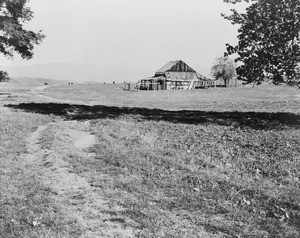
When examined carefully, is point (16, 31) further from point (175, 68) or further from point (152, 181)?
point (175, 68)

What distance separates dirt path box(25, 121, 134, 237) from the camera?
22.0 ft

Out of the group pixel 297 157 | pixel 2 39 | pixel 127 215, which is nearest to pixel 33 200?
pixel 127 215

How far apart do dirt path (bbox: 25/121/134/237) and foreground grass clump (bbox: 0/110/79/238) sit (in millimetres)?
259

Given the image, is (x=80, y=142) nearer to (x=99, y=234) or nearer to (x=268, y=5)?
(x=99, y=234)

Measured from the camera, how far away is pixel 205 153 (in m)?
12.9

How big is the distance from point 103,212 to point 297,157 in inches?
339

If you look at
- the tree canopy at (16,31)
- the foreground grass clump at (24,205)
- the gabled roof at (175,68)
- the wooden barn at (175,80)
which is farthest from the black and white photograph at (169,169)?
the gabled roof at (175,68)

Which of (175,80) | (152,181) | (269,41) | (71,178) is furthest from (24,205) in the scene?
(175,80)

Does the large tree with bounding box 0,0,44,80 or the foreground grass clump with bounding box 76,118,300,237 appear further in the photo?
the large tree with bounding box 0,0,44,80

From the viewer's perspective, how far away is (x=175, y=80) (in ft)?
241

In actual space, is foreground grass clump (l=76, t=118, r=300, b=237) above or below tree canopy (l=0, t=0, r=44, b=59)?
below

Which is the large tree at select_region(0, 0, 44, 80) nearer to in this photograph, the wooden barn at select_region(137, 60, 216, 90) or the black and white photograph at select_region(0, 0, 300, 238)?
the black and white photograph at select_region(0, 0, 300, 238)

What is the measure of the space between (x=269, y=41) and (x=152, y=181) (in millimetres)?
12118

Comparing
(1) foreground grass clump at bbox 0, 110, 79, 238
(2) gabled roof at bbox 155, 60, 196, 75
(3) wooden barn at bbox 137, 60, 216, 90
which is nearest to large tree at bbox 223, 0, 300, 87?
(1) foreground grass clump at bbox 0, 110, 79, 238
